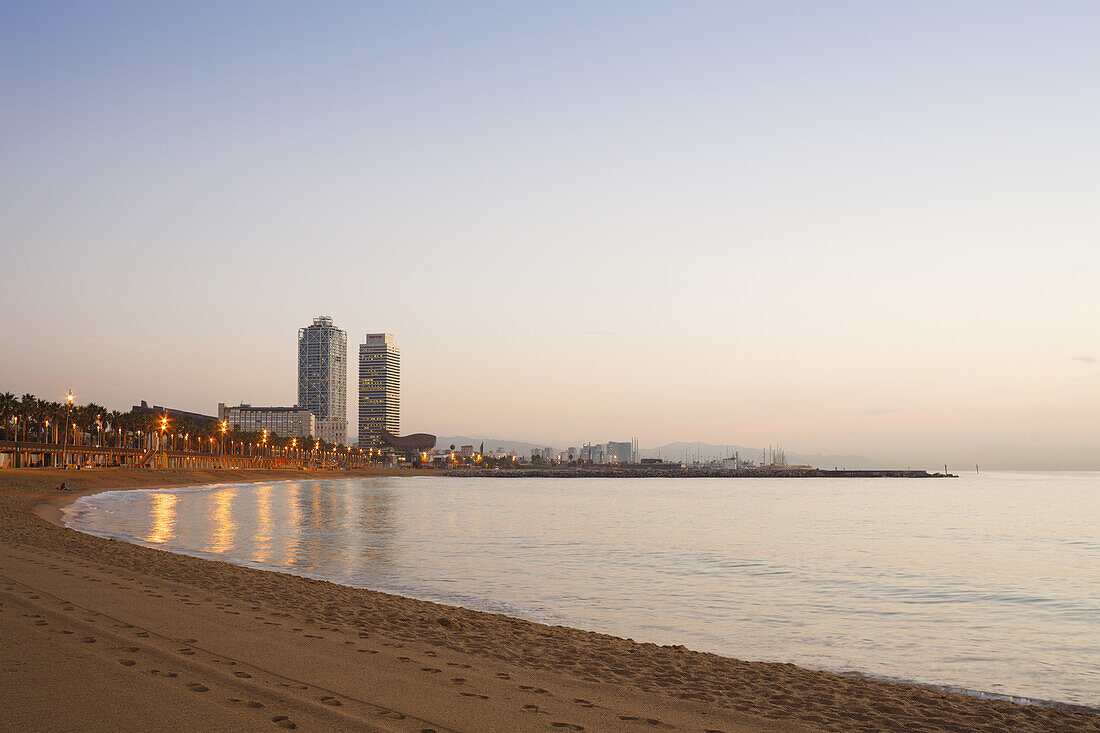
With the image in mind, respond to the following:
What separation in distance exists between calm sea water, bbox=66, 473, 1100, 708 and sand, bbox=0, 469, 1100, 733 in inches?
126

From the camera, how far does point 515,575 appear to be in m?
28.3

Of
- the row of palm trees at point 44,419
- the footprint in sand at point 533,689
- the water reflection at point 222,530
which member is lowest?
the water reflection at point 222,530

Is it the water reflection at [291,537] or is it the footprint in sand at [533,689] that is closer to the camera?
the footprint in sand at [533,689]

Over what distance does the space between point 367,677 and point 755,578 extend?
71.5 ft

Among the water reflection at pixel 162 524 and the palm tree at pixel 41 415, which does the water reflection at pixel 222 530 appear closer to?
the water reflection at pixel 162 524

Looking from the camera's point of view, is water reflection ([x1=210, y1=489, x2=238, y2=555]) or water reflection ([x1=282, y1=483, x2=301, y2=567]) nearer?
water reflection ([x1=282, y1=483, x2=301, y2=567])

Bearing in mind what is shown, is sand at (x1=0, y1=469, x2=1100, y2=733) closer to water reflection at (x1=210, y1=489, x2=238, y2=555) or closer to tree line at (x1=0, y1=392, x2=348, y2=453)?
water reflection at (x1=210, y1=489, x2=238, y2=555)

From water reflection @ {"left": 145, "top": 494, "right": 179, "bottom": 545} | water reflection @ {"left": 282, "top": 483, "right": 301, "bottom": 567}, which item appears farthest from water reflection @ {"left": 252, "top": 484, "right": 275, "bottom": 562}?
water reflection @ {"left": 145, "top": 494, "right": 179, "bottom": 545}

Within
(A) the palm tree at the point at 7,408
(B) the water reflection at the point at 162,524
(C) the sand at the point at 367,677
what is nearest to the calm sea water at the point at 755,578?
(B) the water reflection at the point at 162,524

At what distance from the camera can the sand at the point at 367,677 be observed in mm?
8180

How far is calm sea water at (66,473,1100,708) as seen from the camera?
1709 centimetres

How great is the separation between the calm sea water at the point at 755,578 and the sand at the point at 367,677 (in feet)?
10.5

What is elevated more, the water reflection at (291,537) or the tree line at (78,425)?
the tree line at (78,425)

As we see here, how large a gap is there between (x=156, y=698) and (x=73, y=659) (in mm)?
2335
